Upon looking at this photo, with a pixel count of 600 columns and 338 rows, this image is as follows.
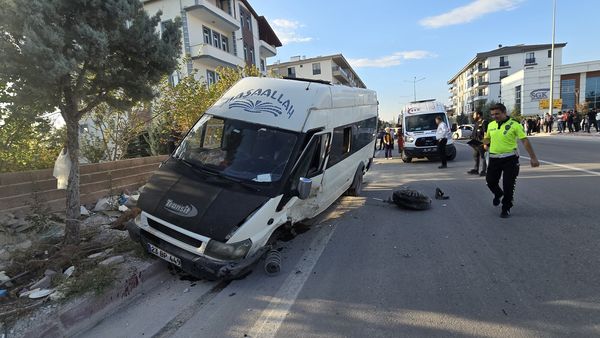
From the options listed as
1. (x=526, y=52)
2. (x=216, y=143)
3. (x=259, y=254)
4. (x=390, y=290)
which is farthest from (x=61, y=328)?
(x=526, y=52)

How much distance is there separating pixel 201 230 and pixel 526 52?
10171 centimetres

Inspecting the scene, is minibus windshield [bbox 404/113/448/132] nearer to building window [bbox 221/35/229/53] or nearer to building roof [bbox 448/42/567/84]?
building window [bbox 221/35/229/53]

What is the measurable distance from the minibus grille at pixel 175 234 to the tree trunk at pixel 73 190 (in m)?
1.35

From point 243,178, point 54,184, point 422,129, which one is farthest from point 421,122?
point 54,184

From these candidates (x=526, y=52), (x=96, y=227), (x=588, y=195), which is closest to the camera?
(x=96, y=227)

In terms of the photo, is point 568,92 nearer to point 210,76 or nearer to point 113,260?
point 210,76

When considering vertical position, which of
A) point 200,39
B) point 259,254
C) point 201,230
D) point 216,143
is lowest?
point 259,254

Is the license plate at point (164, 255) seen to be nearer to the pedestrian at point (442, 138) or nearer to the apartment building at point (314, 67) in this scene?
the pedestrian at point (442, 138)

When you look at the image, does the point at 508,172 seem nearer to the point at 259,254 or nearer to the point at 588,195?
the point at 588,195

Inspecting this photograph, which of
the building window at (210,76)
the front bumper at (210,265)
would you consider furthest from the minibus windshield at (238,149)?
the building window at (210,76)

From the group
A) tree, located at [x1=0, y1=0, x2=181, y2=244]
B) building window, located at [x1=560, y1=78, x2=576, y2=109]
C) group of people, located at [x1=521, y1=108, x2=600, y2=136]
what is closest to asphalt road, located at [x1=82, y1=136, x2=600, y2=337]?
tree, located at [x1=0, y1=0, x2=181, y2=244]

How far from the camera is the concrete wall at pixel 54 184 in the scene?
5.89 metres

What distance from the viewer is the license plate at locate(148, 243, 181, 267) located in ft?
13.8

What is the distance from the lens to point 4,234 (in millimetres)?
5473
